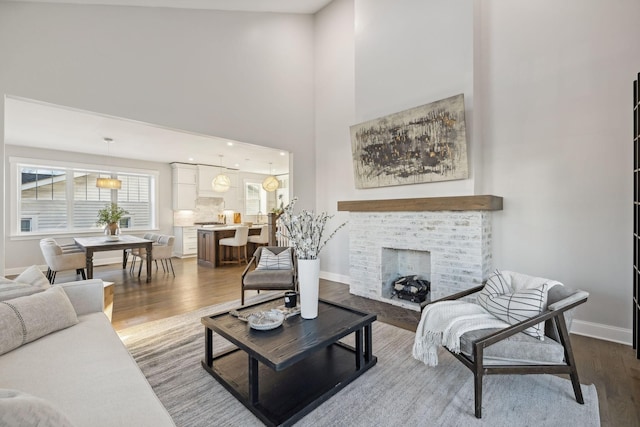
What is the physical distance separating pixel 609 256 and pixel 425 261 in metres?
1.76

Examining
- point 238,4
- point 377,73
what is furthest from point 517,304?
point 238,4

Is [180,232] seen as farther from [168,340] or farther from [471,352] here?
[471,352]

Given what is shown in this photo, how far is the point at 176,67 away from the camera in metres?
3.76

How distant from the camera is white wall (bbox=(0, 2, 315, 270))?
2.90 metres

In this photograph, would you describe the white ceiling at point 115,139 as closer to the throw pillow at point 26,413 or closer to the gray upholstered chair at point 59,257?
the gray upholstered chair at point 59,257

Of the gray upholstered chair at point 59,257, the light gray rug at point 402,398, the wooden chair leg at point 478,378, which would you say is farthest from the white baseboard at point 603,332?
the gray upholstered chair at point 59,257

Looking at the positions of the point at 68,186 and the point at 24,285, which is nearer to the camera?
the point at 24,285

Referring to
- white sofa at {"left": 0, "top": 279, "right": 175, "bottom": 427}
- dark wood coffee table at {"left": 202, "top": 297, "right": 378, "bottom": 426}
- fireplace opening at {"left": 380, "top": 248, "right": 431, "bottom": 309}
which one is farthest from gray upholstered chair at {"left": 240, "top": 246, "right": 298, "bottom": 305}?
white sofa at {"left": 0, "top": 279, "right": 175, "bottom": 427}

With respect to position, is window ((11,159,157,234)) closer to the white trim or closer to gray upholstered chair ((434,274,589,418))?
the white trim

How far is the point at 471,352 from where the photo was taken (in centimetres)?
184

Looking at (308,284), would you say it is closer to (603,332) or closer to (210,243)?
(603,332)

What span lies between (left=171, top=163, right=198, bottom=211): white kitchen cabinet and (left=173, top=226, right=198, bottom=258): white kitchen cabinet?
60cm

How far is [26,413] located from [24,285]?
1754mm

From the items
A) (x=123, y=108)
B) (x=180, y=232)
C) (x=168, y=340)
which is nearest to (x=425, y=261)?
(x=168, y=340)
